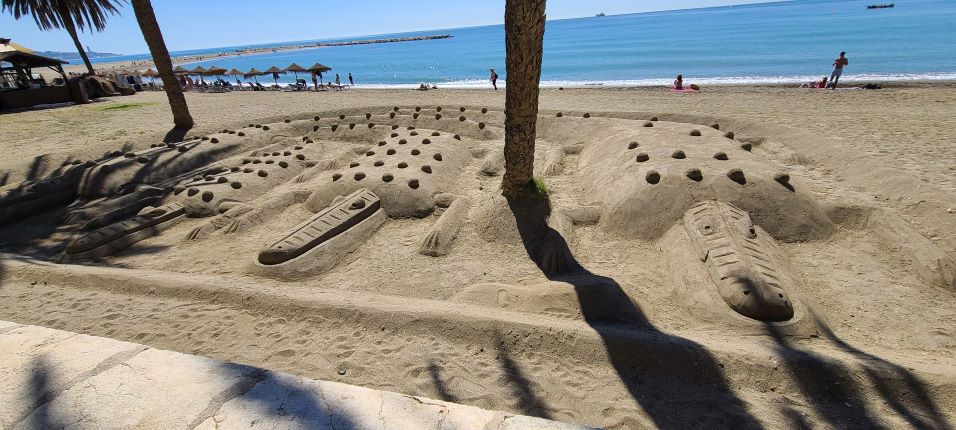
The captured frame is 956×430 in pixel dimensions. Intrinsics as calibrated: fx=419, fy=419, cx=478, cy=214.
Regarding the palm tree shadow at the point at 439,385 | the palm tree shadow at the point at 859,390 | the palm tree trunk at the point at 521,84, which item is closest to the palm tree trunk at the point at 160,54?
the palm tree trunk at the point at 521,84

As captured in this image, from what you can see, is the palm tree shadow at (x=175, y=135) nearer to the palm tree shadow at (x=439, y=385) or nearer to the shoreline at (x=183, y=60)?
the palm tree shadow at (x=439, y=385)

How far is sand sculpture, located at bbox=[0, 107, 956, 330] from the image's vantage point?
5.13 meters

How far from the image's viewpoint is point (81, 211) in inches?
315

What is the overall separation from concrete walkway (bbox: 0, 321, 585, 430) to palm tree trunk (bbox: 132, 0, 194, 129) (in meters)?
13.0

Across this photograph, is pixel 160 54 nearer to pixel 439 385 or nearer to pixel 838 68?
pixel 439 385

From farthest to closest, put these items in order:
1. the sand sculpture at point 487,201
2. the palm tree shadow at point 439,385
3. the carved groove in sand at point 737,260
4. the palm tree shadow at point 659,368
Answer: the sand sculpture at point 487,201, the carved groove in sand at point 737,260, the palm tree shadow at point 439,385, the palm tree shadow at point 659,368

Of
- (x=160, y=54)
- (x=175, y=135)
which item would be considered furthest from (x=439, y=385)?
(x=160, y=54)

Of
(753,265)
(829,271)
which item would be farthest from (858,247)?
(753,265)

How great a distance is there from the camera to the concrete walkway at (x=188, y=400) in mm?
1535

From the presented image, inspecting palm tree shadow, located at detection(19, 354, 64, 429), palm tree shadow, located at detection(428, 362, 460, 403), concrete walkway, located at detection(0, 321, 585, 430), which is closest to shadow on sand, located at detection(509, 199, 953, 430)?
palm tree shadow, located at detection(428, 362, 460, 403)

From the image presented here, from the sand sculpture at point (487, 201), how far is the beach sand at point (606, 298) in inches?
2.3

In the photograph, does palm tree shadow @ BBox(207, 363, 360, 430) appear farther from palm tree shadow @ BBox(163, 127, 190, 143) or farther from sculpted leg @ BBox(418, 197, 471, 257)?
palm tree shadow @ BBox(163, 127, 190, 143)

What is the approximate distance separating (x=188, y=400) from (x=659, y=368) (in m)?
3.63

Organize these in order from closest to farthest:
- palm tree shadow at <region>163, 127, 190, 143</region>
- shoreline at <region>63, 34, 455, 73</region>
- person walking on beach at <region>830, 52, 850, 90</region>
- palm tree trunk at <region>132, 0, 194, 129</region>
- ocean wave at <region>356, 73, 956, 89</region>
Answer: palm tree trunk at <region>132, 0, 194, 129</region> → palm tree shadow at <region>163, 127, 190, 143</region> → person walking on beach at <region>830, 52, 850, 90</region> → ocean wave at <region>356, 73, 956, 89</region> → shoreline at <region>63, 34, 455, 73</region>
